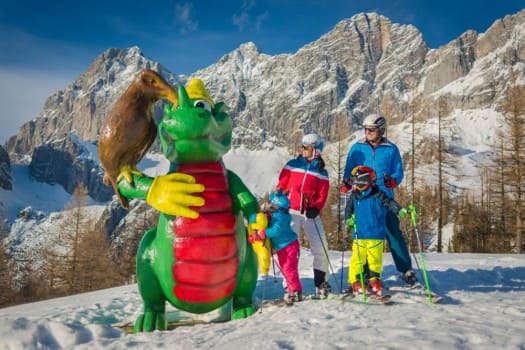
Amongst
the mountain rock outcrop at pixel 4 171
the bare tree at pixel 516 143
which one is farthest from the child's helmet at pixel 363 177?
the mountain rock outcrop at pixel 4 171

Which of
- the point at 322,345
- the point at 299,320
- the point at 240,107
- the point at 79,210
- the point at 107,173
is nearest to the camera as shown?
the point at 322,345

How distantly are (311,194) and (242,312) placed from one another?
1402 mm

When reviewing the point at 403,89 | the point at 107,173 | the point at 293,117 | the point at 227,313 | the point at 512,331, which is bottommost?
the point at 227,313

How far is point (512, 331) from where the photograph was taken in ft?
7.72

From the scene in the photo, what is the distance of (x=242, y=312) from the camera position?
10.9ft

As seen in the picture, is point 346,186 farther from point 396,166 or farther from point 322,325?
point 322,325

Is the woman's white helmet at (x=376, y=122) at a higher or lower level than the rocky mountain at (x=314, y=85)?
lower

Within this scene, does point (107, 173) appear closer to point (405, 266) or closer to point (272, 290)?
point (272, 290)

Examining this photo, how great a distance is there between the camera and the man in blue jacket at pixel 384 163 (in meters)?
4.01

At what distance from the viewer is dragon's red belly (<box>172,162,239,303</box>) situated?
3076mm

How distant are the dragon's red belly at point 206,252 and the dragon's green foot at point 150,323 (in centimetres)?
25

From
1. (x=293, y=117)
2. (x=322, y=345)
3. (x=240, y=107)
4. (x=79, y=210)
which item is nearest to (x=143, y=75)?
(x=322, y=345)

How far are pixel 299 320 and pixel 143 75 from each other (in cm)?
232

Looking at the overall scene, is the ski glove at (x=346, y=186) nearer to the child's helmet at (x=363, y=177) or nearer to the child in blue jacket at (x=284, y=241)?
the child's helmet at (x=363, y=177)
